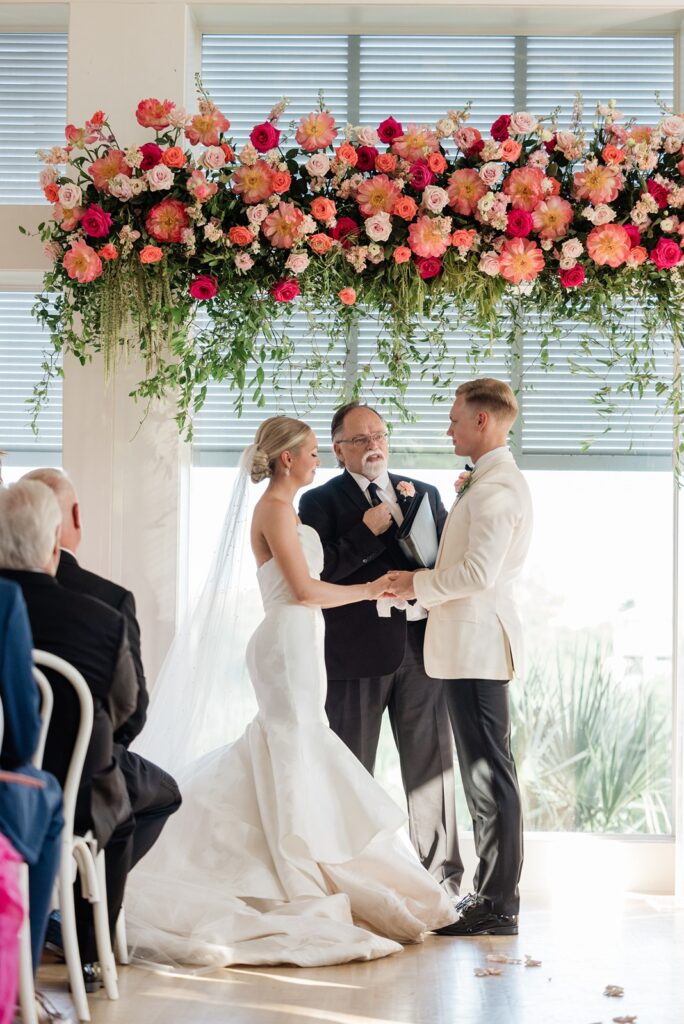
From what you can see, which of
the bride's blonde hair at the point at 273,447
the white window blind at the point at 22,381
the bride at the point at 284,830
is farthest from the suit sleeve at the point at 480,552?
the white window blind at the point at 22,381

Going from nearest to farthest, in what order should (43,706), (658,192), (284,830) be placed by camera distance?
(43,706), (284,830), (658,192)

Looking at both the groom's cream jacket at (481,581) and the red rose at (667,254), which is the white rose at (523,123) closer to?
the red rose at (667,254)

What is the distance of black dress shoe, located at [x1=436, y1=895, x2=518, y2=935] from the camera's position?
12.7 ft

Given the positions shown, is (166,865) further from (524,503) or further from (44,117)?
(44,117)

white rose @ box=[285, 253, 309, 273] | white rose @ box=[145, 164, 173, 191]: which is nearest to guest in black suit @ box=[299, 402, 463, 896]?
white rose @ box=[285, 253, 309, 273]

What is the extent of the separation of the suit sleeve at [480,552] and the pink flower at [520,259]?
769mm

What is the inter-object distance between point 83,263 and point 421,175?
48.6 inches

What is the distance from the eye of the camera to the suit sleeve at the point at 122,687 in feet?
9.11

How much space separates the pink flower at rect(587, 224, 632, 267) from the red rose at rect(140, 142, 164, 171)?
1557mm

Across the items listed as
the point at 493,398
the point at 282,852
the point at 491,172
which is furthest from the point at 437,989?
the point at 491,172

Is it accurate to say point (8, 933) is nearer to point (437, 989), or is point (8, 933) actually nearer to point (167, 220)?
point (437, 989)

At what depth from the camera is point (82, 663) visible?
9.02 ft

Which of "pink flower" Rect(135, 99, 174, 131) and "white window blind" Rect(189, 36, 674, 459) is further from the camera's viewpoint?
"white window blind" Rect(189, 36, 674, 459)

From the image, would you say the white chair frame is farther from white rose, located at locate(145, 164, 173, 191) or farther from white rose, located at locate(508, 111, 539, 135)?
white rose, located at locate(508, 111, 539, 135)
